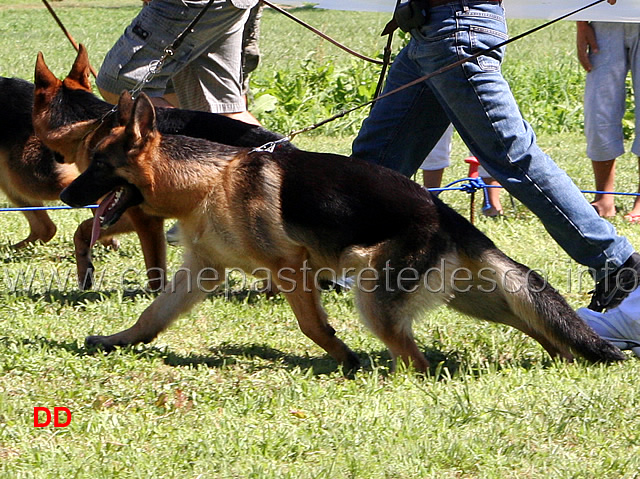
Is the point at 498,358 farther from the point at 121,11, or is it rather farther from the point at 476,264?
the point at 121,11

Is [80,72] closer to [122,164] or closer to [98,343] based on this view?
[122,164]

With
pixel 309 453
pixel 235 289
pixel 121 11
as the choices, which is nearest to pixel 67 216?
pixel 235 289

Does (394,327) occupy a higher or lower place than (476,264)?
lower

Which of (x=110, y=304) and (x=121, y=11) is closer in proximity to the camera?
(x=110, y=304)

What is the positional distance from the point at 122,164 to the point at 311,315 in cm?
107

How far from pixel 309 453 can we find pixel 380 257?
1.07 meters

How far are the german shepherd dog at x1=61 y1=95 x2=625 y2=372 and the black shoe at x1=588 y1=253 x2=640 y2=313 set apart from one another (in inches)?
17.8

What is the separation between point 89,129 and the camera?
16.4ft

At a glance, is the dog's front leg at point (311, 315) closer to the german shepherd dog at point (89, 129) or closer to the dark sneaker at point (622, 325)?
the german shepherd dog at point (89, 129)

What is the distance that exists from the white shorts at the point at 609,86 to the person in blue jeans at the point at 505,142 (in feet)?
10.4

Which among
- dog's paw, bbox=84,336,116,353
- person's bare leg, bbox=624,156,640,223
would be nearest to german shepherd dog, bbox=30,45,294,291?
dog's paw, bbox=84,336,116,353

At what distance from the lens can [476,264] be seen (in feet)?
13.0

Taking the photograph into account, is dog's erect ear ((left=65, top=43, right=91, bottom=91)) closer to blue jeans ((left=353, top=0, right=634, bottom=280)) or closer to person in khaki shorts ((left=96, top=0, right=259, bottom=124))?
person in khaki shorts ((left=96, top=0, right=259, bottom=124))

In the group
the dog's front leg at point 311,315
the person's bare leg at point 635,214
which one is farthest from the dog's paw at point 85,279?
the person's bare leg at point 635,214
